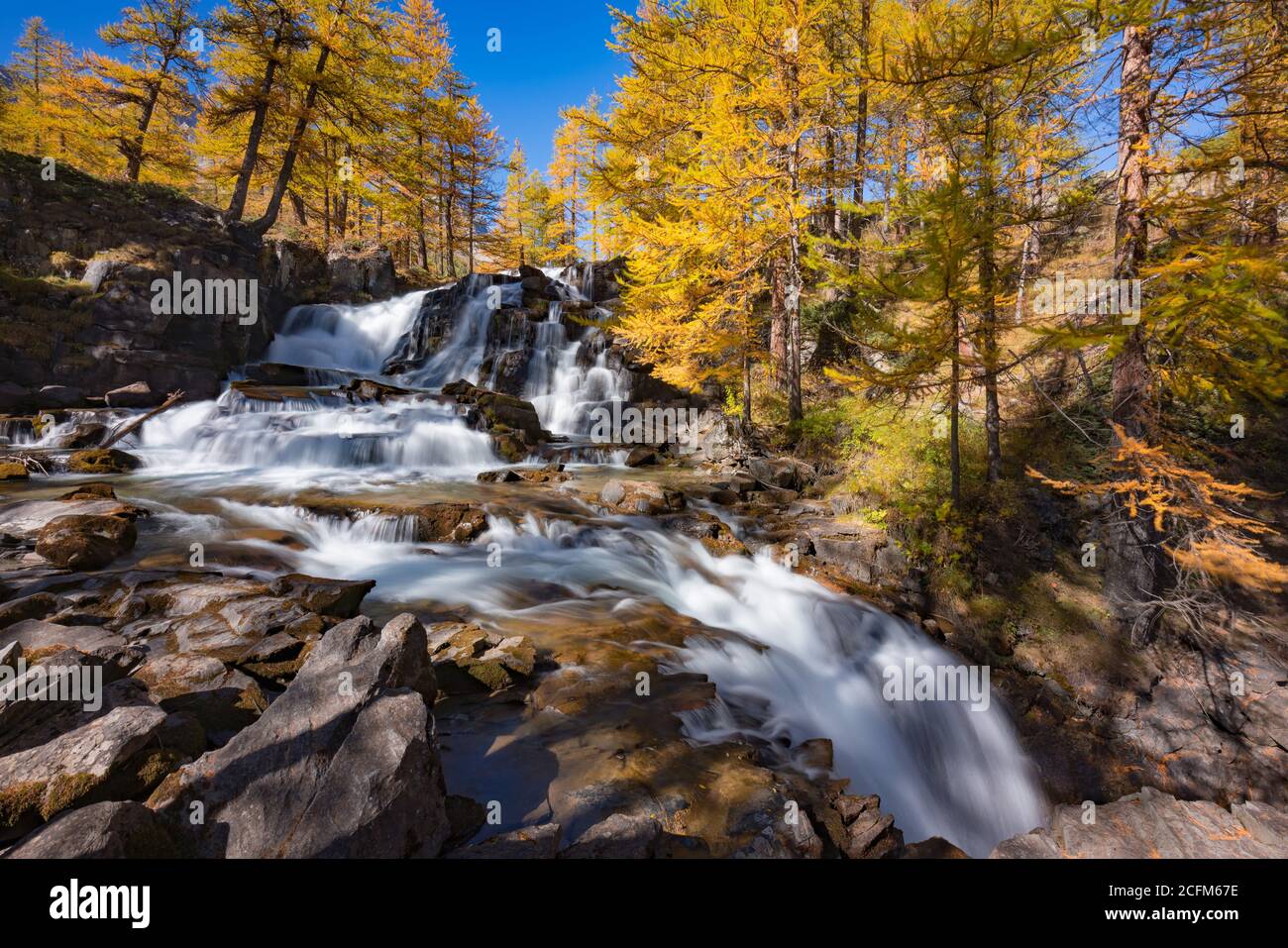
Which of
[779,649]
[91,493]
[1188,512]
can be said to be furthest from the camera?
[91,493]

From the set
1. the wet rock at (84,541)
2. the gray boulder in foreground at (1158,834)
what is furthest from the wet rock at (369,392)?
the gray boulder in foreground at (1158,834)

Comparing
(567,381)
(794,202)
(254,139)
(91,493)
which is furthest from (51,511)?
(254,139)

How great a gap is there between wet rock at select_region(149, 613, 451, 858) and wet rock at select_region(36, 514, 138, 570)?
15.5 ft

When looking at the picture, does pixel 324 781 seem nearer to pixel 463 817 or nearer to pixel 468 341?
pixel 463 817

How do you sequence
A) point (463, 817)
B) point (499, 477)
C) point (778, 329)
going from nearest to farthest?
point (463, 817) → point (499, 477) → point (778, 329)

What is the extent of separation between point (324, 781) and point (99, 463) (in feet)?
41.4

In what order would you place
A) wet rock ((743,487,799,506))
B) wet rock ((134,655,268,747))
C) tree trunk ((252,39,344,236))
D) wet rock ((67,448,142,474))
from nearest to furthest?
wet rock ((134,655,268,747)) → wet rock ((67,448,142,474)) → wet rock ((743,487,799,506)) → tree trunk ((252,39,344,236))

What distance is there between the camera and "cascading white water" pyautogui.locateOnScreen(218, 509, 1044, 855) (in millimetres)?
4824

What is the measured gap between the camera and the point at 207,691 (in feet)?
11.6

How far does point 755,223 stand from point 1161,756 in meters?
11.7

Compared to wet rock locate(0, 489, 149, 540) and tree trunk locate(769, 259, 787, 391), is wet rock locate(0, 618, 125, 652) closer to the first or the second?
wet rock locate(0, 489, 149, 540)

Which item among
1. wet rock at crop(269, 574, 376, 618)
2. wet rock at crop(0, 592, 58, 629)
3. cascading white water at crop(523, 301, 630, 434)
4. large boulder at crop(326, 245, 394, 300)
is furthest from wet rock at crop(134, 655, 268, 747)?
large boulder at crop(326, 245, 394, 300)
